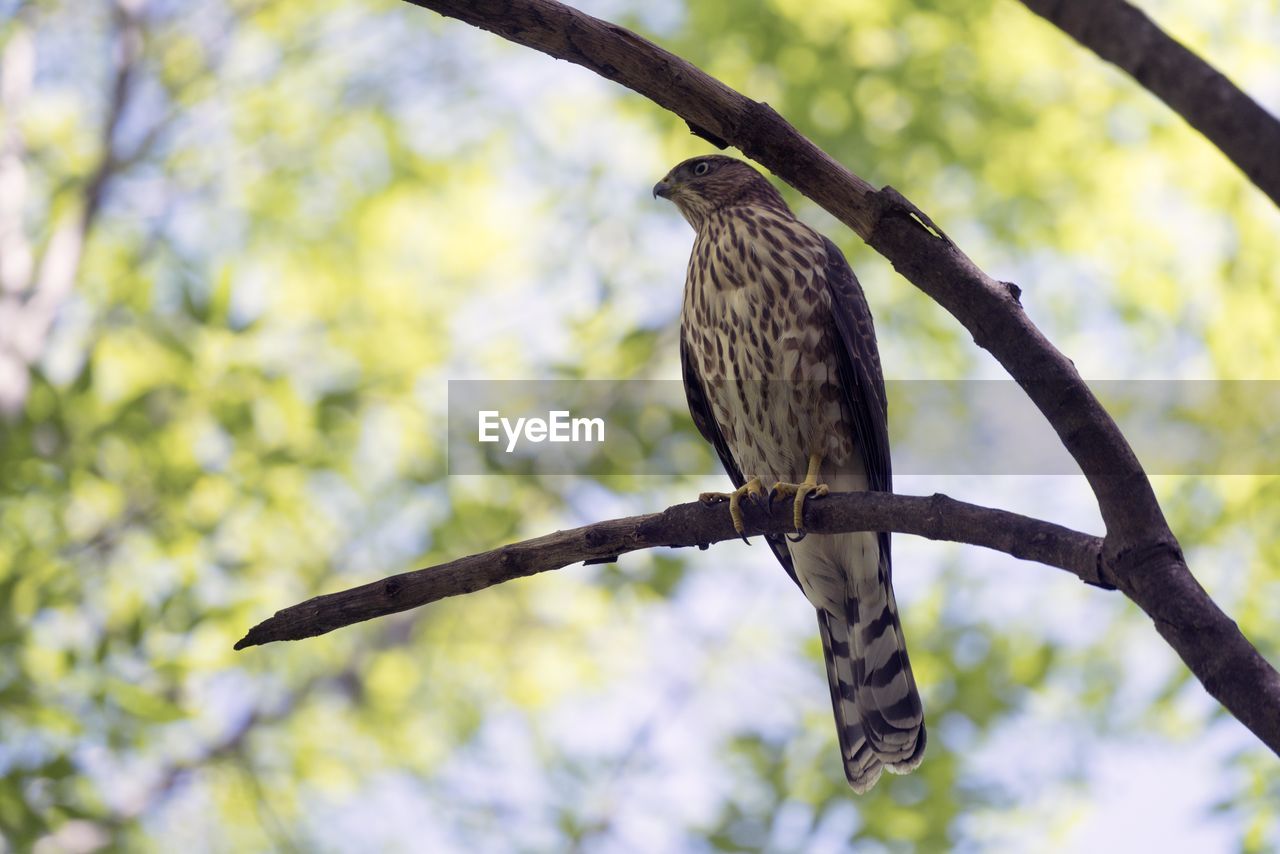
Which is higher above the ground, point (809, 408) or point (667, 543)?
point (809, 408)

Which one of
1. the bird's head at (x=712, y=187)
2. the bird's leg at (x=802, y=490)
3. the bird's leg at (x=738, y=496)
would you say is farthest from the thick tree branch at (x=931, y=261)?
the bird's head at (x=712, y=187)

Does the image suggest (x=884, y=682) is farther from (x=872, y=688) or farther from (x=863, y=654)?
(x=863, y=654)

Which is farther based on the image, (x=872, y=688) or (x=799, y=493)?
(x=872, y=688)

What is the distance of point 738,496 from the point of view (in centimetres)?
409

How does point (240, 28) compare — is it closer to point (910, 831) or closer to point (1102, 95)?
point (1102, 95)

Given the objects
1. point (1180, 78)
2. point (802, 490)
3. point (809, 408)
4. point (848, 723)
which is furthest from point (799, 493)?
point (1180, 78)

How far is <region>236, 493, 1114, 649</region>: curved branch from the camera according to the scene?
2691mm

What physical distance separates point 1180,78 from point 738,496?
7.88ft

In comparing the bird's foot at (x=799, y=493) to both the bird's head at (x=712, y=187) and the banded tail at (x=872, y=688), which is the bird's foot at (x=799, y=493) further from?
the bird's head at (x=712, y=187)

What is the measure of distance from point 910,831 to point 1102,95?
4.31m

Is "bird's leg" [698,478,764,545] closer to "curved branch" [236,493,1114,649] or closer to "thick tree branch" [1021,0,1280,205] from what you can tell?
"curved branch" [236,493,1114,649]

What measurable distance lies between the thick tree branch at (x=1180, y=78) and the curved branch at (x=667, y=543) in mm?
1024

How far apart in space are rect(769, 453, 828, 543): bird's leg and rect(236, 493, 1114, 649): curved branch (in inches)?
5.8

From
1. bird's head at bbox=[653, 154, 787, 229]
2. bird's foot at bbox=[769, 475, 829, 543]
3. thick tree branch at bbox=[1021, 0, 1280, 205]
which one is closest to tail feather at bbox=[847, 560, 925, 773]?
bird's foot at bbox=[769, 475, 829, 543]
